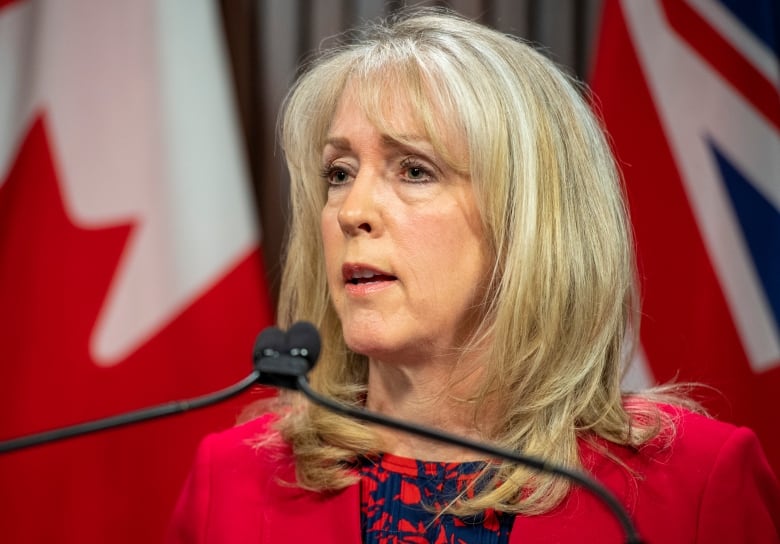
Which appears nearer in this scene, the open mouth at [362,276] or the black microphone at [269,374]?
the black microphone at [269,374]

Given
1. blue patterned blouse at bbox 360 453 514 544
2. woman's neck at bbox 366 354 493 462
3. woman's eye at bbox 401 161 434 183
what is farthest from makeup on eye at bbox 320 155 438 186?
blue patterned blouse at bbox 360 453 514 544

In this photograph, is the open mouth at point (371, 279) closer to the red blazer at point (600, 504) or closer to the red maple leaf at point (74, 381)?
the red blazer at point (600, 504)

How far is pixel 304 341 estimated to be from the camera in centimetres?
118

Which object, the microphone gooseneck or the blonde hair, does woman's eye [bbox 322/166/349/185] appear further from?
the microphone gooseneck

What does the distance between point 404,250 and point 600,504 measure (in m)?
0.47

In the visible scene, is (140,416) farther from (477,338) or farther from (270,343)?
(477,338)

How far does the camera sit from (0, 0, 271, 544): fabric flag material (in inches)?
92.9

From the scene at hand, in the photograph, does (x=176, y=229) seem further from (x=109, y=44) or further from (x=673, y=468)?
(x=673, y=468)

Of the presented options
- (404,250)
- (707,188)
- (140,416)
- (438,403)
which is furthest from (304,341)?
(707,188)

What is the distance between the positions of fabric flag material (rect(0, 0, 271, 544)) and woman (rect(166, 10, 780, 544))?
25.8 inches

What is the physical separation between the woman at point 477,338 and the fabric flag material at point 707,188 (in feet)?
2.45

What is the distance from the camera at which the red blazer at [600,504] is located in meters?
→ 1.56

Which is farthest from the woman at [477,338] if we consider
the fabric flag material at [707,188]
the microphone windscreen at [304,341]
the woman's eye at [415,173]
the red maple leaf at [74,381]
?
the fabric flag material at [707,188]

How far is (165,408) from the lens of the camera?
3.81 feet
